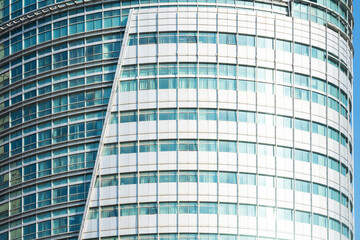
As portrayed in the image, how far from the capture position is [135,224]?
522 ft

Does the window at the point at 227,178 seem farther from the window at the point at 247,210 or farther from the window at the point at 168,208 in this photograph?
the window at the point at 168,208

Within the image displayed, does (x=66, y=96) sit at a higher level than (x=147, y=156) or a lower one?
higher

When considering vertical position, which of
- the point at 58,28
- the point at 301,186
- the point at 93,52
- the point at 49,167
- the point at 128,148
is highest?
the point at 58,28

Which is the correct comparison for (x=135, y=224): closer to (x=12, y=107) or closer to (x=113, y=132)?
(x=113, y=132)

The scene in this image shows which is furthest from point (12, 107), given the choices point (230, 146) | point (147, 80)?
point (230, 146)

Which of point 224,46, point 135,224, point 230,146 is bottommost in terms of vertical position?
point 135,224

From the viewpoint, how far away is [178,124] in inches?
6388

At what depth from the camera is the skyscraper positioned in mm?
160250

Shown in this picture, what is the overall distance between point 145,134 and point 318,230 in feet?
86.6

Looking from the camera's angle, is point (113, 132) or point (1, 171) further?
point (1, 171)

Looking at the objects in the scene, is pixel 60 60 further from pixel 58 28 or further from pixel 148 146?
pixel 148 146

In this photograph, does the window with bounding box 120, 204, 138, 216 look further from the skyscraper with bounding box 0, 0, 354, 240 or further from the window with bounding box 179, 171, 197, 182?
the window with bounding box 179, 171, 197, 182

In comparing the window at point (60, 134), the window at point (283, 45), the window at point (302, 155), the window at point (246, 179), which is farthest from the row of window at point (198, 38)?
the window at point (246, 179)

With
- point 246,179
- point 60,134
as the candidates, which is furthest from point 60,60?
point 246,179
